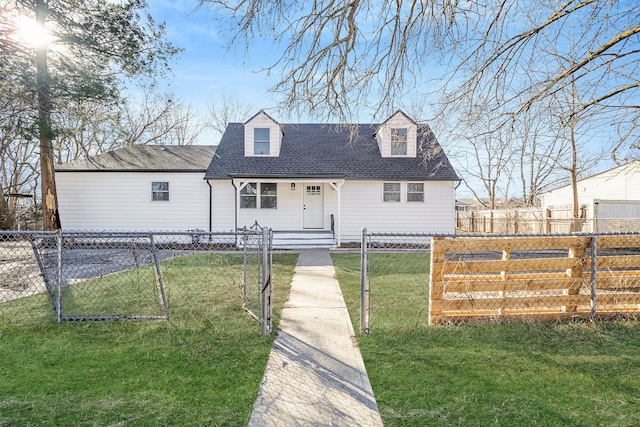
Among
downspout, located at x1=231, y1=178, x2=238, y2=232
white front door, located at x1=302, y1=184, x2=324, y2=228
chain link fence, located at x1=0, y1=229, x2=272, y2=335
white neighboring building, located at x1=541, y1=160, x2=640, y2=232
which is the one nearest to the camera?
chain link fence, located at x1=0, y1=229, x2=272, y2=335

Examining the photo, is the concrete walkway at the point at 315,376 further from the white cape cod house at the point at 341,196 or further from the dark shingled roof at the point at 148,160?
the dark shingled roof at the point at 148,160

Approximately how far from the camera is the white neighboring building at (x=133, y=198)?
14164 mm

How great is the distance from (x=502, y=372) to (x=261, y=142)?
13537 millimetres

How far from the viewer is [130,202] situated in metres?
14.3

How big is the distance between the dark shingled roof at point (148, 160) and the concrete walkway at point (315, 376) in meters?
11.2

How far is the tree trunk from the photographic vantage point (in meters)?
9.91

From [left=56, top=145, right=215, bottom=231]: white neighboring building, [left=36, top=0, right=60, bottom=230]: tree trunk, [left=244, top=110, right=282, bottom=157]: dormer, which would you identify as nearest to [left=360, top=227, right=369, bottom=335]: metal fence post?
[left=36, top=0, right=60, bottom=230]: tree trunk

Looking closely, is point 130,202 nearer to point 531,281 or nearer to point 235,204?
point 235,204

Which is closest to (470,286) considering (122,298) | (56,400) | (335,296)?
(335,296)

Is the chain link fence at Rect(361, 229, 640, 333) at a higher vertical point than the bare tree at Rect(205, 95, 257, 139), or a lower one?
lower

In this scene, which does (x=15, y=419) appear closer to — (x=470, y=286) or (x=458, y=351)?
(x=458, y=351)

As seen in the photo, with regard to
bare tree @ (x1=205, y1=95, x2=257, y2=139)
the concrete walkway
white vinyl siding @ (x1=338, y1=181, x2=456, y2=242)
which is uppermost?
bare tree @ (x1=205, y1=95, x2=257, y2=139)

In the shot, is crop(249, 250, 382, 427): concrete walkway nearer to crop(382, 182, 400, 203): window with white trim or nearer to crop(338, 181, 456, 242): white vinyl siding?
crop(338, 181, 456, 242): white vinyl siding

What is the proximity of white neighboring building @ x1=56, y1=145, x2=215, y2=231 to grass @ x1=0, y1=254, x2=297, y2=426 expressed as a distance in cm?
895
